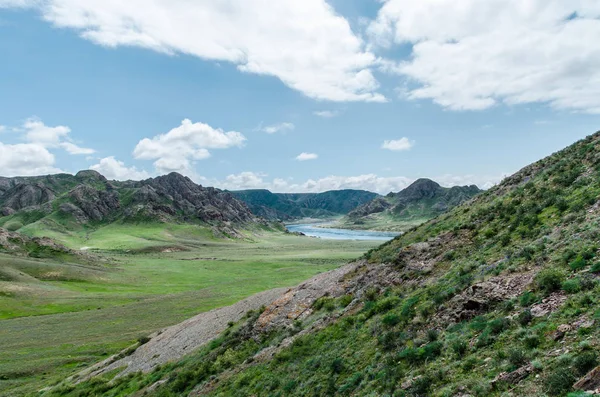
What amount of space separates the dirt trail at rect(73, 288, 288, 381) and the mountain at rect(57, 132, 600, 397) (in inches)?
106

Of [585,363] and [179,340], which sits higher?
[585,363]

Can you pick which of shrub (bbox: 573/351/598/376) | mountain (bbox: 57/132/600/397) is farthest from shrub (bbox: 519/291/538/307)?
shrub (bbox: 573/351/598/376)

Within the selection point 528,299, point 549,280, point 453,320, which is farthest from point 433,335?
point 549,280

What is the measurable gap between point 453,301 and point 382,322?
4.02 m

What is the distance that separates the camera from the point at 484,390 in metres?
10.1

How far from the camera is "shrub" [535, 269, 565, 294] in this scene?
13242 mm

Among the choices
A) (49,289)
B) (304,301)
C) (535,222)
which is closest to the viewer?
(535,222)

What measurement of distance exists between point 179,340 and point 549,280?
34.6m

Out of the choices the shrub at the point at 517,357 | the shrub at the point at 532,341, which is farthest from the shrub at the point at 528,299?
the shrub at the point at 517,357

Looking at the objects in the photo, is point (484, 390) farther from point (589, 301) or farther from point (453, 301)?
point (453, 301)

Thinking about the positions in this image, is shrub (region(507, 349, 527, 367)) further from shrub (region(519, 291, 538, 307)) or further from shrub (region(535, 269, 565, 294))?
shrub (region(535, 269, 565, 294))

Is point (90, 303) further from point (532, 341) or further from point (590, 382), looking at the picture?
point (590, 382)

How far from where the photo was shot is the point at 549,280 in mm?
13461

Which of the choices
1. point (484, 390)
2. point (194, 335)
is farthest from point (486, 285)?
point (194, 335)
